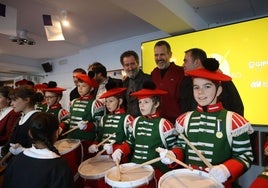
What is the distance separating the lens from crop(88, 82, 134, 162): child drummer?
6.64ft

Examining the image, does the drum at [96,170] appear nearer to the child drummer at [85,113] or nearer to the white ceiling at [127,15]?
the child drummer at [85,113]

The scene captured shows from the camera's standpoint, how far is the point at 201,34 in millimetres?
3322

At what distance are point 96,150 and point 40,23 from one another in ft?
8.79

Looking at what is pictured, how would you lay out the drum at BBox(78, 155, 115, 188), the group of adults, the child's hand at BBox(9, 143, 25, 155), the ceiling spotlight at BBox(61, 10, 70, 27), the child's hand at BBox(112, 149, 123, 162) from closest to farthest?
the drum at BBox(78, 155, 115, 188), the child's hand at BBox(112, 149, 123, 162), the child's hand at BBox(9, 143, 25, 155), the group of adults, the ceiling spotlight at BBox(61, 10, 70, 27)

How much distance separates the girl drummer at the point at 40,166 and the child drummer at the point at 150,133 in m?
0.49

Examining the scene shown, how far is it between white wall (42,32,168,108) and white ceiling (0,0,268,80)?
0.15 m

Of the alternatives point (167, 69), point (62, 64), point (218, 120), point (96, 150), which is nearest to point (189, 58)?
point (167, 69)

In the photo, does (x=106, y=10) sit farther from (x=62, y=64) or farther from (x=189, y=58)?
(x=62, y=64)

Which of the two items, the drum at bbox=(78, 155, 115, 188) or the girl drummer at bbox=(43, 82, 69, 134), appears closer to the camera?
the drum at bbox=(78, 155, 115, 188)

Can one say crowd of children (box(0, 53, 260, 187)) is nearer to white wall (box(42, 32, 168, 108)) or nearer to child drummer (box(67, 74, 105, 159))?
child drummer (box(67, 74, 105, 159))

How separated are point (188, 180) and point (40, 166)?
2.68 ft

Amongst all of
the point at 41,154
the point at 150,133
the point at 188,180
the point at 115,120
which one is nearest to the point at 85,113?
the point at 115,120

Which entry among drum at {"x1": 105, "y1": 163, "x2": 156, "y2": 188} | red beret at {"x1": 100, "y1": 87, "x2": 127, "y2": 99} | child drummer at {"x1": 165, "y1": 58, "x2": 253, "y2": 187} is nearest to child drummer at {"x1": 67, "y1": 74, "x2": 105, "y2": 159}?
red beret at {"x1": 100, "y1": 87, "x2": 127, "y2": 99}

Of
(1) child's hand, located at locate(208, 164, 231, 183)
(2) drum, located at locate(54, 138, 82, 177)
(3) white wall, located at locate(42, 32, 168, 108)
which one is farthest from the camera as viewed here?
(3) white wall, located at locate(42, 32, 168, 108)
